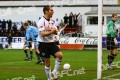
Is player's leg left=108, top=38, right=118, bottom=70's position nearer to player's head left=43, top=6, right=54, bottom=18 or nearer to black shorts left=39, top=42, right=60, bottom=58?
black shorts left=39, top=42, right=60, bottom=58

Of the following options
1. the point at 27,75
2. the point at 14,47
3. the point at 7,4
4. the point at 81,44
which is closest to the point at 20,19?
the point at 7,4

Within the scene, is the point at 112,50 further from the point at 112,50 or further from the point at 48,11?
the point at 48,11

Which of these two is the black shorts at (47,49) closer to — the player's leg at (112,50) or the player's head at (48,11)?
the player's head at (48,11)

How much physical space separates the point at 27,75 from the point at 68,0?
36651 millimetres

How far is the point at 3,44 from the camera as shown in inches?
1726

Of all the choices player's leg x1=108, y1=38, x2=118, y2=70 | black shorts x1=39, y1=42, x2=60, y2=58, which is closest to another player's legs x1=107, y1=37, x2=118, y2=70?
player's leg x1=108, y1=38, x2=118, y2=70

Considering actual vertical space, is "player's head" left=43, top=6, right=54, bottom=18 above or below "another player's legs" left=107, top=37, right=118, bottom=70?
above

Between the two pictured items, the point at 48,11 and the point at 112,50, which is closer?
the point at 48,11

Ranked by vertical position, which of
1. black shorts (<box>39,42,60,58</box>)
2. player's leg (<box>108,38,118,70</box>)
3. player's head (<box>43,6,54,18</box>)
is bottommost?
player's leg (<box>108,38,118,70</box>)

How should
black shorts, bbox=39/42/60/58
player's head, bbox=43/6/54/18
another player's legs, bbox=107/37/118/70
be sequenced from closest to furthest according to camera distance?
player's head, bbox=43/6/54/18, black shorts, bbox=39/42/60/58, another player's legs, bbox=107/37/118/70

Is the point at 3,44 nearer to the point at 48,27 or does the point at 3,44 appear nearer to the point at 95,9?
the point at 95,9

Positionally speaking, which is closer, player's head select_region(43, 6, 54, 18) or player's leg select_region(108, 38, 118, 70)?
player's head select_region(43, 6, 54, 18)

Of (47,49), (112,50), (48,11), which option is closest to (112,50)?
(112,50)

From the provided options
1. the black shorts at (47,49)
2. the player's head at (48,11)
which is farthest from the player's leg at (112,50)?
the player's head at (48,11)
